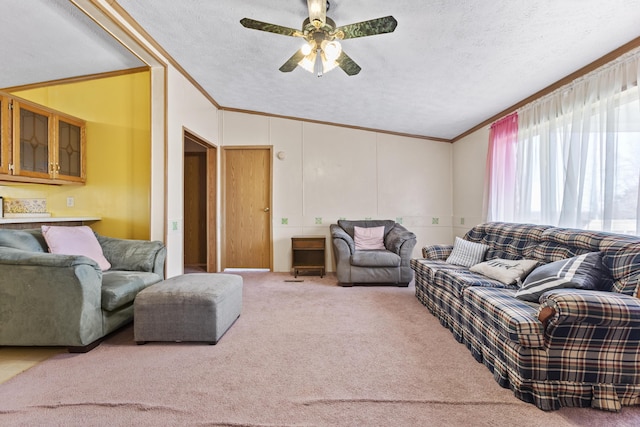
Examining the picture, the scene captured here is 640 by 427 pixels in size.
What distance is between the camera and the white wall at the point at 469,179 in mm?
4367

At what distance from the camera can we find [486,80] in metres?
3.03

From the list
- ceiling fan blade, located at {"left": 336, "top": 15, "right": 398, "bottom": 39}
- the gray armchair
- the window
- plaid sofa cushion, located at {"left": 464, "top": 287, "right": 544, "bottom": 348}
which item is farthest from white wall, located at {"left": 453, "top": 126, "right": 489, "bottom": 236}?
ceiling fan blade, located at {"left": 336, "top": 15, "right": 398, "bottom": 39}

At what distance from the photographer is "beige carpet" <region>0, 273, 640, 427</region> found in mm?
1462

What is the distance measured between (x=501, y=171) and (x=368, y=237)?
197 centimetres

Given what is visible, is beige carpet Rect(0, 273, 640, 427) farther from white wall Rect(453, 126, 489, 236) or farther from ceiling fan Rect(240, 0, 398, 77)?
white wall Rect(453, 126, 489, 236)

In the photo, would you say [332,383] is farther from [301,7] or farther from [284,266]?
[284,266]

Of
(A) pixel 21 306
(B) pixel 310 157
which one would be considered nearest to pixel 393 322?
(A) pixel 21 306

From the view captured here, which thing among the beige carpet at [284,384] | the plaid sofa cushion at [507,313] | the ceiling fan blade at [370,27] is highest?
the ceiling fan blade at [370,27]

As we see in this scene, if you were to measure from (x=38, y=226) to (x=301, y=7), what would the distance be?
3.27 m

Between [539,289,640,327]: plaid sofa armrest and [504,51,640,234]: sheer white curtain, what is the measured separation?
1032 mm

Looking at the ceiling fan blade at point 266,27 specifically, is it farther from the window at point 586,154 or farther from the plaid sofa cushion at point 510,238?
the plaid sofa cushion at point 510,238

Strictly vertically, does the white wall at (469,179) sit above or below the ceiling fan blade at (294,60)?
below

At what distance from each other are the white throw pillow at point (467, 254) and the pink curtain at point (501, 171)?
0.84 metres

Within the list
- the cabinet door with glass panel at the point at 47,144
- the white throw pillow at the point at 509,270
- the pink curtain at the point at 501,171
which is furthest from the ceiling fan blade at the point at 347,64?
the cabinet door with glass panel at the point at 47,144
